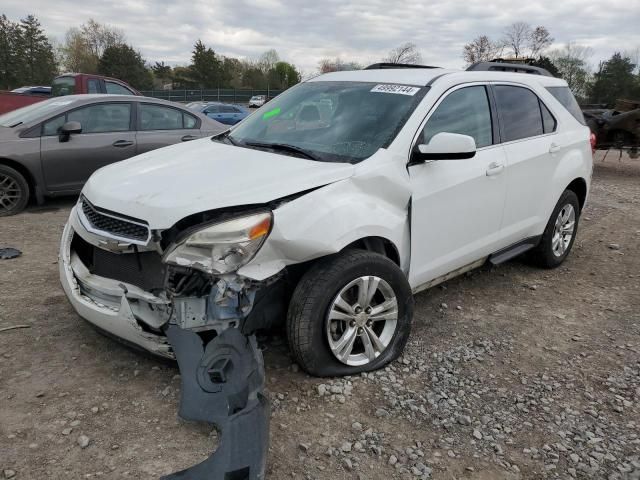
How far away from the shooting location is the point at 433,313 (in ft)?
13.7

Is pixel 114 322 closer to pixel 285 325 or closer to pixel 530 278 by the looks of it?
pixel 285 325

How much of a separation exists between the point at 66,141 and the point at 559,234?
5.89 meters

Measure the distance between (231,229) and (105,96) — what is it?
17.9 feet

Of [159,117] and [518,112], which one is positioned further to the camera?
[159,117]

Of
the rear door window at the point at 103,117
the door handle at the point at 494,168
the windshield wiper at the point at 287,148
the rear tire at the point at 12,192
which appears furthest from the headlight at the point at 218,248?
the rear door window at the point at 103,117

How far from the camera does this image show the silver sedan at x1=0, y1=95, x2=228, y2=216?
6.52 meters

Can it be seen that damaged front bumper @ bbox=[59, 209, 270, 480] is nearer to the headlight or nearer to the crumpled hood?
the headlight

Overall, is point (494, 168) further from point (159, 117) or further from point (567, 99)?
point (159, 117)

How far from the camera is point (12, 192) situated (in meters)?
6.58

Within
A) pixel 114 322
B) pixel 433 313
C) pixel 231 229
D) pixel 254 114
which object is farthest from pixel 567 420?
pixel 254 114

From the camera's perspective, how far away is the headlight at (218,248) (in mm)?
2627

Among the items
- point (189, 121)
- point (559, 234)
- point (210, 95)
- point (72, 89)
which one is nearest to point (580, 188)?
point (559, 234)

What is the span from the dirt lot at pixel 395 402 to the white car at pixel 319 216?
328mm

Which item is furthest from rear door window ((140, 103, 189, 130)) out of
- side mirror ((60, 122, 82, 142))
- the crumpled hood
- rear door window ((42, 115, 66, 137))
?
the crumpled hood
